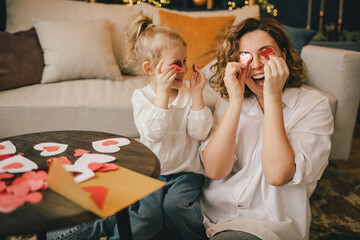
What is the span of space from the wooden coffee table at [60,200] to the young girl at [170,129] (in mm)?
241

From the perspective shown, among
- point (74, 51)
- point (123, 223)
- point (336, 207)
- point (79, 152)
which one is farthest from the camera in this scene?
point (74, 51)

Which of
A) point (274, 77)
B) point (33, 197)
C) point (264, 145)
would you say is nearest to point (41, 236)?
point (33, 197)

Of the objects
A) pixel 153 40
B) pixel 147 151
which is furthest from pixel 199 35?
pixel 147 151

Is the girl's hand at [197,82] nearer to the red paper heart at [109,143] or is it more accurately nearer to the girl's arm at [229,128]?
the girl's arm at [229,128]

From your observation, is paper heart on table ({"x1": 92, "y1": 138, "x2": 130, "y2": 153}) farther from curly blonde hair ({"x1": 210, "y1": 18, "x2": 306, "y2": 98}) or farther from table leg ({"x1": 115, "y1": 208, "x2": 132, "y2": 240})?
curly blonde hair ({"x1": 210, "y1": 18, "x2": 306, "y2": 98})

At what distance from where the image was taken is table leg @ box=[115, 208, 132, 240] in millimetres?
728

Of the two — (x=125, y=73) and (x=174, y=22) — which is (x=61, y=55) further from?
(x=174, y=22)

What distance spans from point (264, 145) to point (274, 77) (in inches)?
8.7

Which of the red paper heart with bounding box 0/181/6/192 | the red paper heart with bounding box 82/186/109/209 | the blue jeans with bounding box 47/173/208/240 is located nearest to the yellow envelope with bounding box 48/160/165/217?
the red paper heart with bounding box 82/186/109/209

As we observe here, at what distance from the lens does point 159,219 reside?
109 cm

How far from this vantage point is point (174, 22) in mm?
2096

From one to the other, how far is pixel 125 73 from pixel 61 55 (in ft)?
1.71

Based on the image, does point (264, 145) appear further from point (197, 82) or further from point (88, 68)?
point (88, 68)

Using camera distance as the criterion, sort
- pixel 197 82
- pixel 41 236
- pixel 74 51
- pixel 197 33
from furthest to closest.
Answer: pixel 197 33, pixel 74 51, pixel 197 82, pixel 41 236
